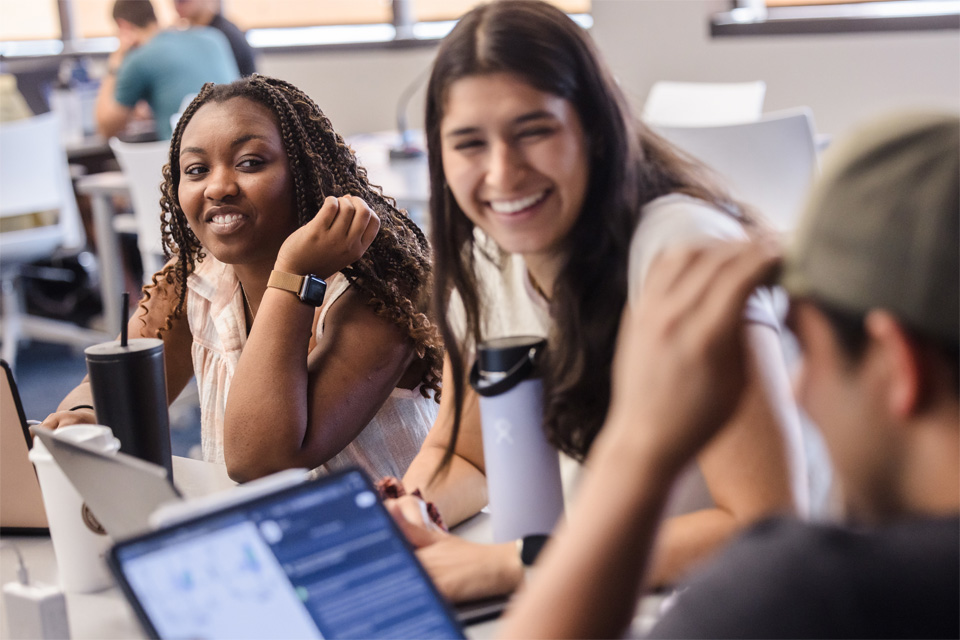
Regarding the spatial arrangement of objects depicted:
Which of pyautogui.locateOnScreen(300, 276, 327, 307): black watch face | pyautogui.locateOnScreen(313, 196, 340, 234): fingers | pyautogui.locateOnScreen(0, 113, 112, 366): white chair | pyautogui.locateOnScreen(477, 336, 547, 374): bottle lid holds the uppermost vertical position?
pyautogui.locateOnScreen(313, 196, 340, 234): fingers

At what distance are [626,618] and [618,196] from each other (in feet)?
2.06

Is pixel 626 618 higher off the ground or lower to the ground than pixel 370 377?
higher

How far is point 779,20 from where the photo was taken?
4660 mm

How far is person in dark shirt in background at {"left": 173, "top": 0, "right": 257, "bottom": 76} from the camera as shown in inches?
199

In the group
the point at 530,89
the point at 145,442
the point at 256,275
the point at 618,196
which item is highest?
the point at 530,89

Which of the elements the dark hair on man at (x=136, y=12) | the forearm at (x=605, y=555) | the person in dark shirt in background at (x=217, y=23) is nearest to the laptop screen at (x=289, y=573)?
the forearm at (x=605, y=555)

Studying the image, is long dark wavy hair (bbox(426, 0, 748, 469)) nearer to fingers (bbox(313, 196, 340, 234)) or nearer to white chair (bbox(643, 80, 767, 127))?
fingers (bbox(313, 196, 340, 234))

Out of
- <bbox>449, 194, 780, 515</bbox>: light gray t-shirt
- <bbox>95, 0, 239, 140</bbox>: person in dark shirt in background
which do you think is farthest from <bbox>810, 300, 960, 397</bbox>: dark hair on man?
<bbox>95, 0, 239, 140</bbox>: person in dark shirt in background

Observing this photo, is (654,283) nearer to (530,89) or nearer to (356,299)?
(530,89)

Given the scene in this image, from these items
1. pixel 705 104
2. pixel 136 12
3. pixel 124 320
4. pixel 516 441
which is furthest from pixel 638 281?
pixel 136 12

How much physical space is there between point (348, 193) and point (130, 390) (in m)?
0.56

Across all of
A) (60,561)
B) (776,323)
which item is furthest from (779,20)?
(60,561)

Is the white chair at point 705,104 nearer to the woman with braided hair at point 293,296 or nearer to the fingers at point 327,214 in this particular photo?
the woman with braided hair at point 293,296

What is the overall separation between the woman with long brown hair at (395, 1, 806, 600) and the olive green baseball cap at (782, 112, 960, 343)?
449mm
